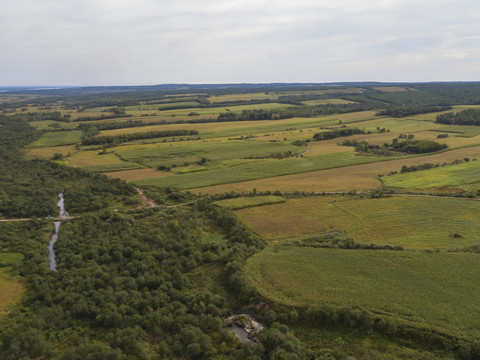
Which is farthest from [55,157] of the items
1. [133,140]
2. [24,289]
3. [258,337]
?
[258,337]

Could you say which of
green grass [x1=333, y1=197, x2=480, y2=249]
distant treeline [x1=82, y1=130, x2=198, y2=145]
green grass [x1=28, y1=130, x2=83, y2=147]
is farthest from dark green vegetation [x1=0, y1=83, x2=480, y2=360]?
distant treeline [x1=82, y1=130, x2=198, y2=145]

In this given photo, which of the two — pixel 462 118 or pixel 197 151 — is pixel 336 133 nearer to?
pixel 197 151

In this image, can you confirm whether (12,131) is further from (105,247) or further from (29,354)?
(29,354)

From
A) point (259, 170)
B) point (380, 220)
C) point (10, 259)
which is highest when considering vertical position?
point (259, 170)

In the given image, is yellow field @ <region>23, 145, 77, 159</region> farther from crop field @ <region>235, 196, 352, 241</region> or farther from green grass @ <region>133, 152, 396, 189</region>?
crop field @ <region>235, 196, 352, 241</region>

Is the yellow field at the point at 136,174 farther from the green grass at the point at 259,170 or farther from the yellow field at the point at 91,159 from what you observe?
the yellow field at the point at 91,159

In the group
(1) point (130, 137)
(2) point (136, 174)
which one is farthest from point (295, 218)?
(1) point (130, 137)
